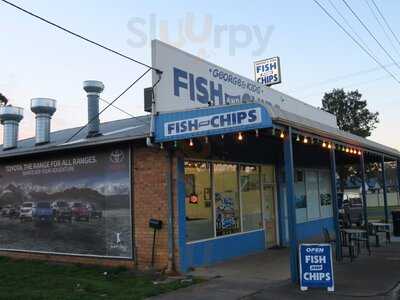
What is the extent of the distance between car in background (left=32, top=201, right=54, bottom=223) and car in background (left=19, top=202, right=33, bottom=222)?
7.0 inches

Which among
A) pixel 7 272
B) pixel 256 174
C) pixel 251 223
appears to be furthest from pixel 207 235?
pixel 7 272

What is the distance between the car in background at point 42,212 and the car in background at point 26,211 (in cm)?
18

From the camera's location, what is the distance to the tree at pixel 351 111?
4406 centimetres

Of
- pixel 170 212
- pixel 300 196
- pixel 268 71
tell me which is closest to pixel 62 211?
pixel 170 212

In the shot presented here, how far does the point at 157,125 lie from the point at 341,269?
562 centimetres

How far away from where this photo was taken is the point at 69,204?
1400 cm

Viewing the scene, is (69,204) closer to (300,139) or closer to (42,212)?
(42,212)

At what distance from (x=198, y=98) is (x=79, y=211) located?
4751 millimetres

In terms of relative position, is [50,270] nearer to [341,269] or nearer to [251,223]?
[251,223]

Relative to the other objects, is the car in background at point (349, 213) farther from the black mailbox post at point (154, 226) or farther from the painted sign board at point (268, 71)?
the black mailbox post at point (154, 226)

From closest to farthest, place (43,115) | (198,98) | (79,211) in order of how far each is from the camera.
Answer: (79,211) → (198,98) → (43,115)

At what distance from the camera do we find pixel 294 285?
9859mm

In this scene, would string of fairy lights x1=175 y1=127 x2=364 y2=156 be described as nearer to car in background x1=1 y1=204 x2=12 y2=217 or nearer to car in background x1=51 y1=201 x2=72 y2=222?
car in background x1=51 y1=201 x2=72 y2=222

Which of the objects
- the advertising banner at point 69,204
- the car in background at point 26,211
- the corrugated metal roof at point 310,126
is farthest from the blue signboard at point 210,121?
the car in background at point 26,211
